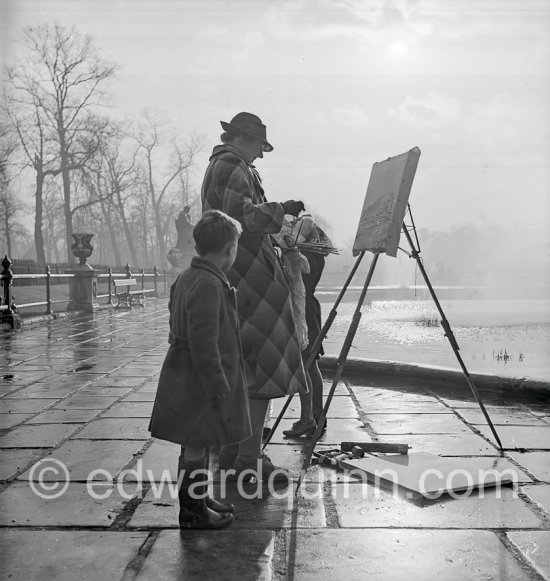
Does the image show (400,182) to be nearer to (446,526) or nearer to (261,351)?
(261,351)

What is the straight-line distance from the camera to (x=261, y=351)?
3480mm

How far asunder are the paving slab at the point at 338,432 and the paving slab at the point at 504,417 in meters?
0.78

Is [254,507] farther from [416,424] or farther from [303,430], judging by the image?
[416,424]

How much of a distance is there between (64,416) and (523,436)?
3.06 metres

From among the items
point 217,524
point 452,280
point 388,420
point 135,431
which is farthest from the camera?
point 452,280

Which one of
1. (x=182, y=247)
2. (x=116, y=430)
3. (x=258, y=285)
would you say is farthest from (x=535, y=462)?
(x=182, y=247)

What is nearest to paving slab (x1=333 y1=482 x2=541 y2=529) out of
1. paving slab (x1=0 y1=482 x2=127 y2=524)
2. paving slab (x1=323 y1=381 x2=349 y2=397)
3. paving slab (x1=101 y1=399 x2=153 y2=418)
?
paving slab (x1=0 y1=482 x2=127 y2=524)

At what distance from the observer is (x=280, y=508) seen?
304 centimetres

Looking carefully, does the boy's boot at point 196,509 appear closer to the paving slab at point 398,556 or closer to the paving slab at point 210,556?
the paving slab at point 210,556

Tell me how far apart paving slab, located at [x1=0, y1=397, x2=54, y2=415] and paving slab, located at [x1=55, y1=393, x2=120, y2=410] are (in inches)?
5.2

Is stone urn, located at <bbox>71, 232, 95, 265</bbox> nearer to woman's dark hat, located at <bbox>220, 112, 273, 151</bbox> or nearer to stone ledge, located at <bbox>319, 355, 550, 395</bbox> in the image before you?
stone ledge, located at <bbox>319, 355, 550, 395</bbox>

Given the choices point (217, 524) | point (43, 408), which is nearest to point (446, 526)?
point (217, 524)

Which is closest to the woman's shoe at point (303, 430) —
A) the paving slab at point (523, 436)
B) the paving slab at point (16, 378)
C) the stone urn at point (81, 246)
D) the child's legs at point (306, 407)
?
the child's legs at point (306, 407)

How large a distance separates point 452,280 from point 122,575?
62.1 metres
